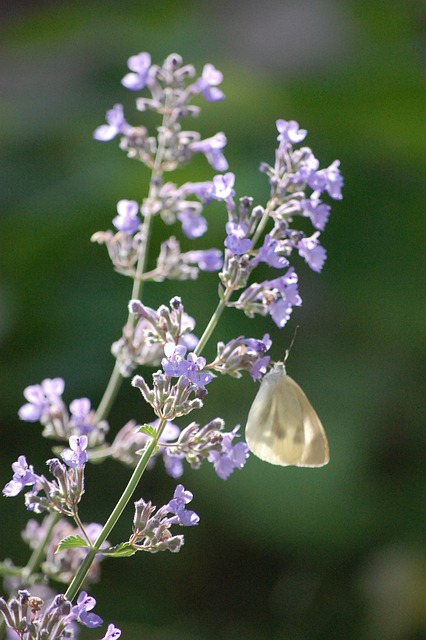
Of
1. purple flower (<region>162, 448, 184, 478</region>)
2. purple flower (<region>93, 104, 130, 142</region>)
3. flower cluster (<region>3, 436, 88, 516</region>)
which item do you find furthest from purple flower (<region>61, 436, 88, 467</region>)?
purple flower (<region>93, 104, 130, 142</region>)

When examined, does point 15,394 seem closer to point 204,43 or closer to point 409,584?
point 409,584

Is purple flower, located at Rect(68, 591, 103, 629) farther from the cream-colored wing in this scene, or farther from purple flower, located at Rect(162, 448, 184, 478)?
the cream-colored wing

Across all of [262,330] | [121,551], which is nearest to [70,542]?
[121,551]

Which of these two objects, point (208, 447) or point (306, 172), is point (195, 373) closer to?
point (208, 447)

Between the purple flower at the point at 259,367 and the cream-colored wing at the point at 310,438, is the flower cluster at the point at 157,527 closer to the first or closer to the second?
the purple flower at the point at 259,367

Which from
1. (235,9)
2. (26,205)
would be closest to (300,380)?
(26,205)

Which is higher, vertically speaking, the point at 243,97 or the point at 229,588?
the point at 243,97
